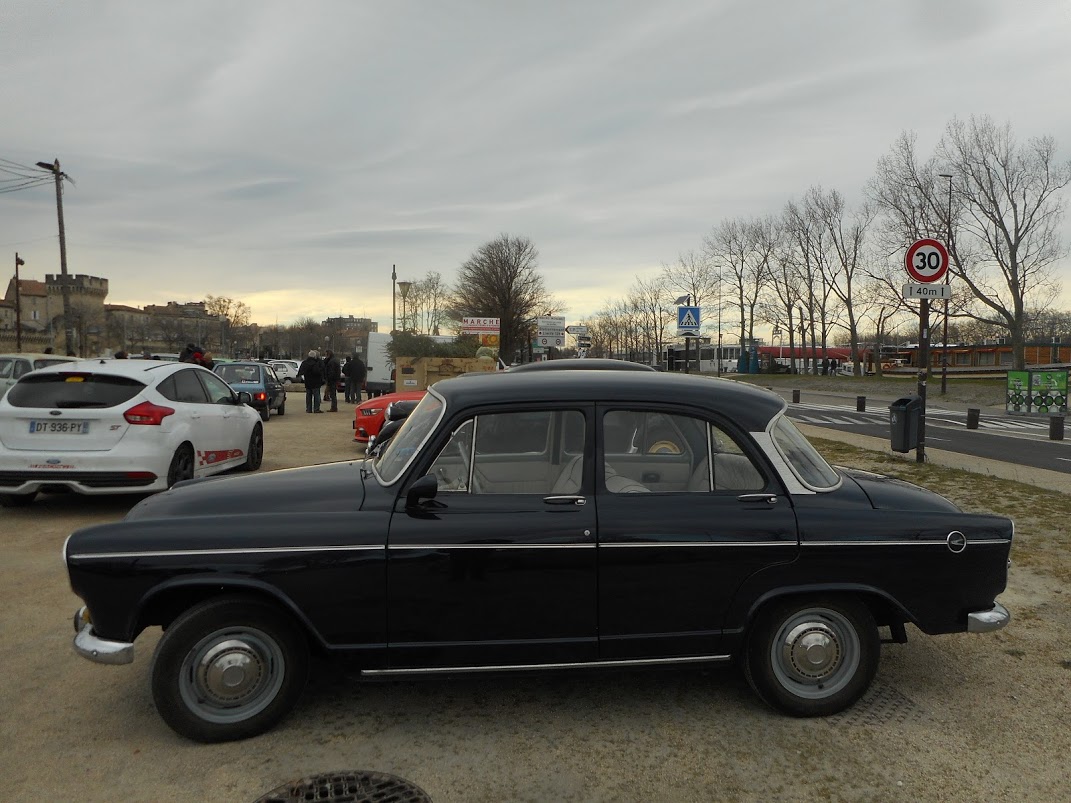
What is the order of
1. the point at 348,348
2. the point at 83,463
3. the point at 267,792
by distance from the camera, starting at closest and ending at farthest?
the point at 267,792 → the point at 83,463 → the point at 348,348

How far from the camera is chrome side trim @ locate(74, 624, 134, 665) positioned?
10.8 ft

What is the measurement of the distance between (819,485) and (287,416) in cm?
2046

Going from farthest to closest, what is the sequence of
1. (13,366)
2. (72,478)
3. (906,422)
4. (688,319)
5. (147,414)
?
1. (688,319)
2. (13,366)
3. (906,422)
4. (147,414)
5. (72,478)

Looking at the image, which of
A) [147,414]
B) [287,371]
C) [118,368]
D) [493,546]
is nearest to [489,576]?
[493,546]

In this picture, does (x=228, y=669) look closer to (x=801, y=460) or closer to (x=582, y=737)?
(x=582, y=737)

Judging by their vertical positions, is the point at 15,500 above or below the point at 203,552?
below

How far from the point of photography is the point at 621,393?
3.64 meters

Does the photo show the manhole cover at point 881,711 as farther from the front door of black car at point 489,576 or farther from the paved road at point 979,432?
the paved road at point 979,432

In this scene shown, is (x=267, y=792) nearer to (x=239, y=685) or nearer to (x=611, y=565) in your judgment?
(x=239, y=685)

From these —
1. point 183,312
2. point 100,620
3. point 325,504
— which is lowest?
point 100,620

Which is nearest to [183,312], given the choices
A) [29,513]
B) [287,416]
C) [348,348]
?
[348,348]

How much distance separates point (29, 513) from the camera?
7855mm

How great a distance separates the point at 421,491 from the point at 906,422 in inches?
412

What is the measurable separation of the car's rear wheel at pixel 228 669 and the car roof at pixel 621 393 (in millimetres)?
1250
